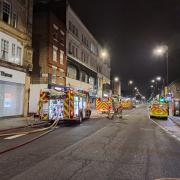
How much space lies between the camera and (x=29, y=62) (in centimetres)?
2997

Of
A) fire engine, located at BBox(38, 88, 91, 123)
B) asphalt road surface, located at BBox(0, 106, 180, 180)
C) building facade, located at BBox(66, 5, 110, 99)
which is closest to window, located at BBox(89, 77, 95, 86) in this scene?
building facade, located at BBox(66, 5, 110, 99)

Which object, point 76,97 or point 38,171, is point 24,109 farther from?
point 38,171

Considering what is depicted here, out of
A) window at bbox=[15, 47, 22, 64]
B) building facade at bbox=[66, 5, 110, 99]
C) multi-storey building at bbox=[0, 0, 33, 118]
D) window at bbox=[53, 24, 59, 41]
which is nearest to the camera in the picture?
multi-storey building at bbox=[0, 0, 33, 118]

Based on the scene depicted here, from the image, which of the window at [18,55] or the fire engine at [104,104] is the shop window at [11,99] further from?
the fire engine at [104,104]

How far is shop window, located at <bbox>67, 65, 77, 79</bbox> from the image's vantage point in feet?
144

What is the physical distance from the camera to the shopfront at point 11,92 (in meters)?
25.4

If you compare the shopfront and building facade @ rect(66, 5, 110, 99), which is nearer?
the shopfront

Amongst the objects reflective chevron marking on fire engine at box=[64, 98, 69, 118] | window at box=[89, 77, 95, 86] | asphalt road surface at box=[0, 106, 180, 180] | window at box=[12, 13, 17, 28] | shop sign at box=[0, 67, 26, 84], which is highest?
window at box=[12, 13, 17, 28]

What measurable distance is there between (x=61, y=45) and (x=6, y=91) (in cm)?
1619

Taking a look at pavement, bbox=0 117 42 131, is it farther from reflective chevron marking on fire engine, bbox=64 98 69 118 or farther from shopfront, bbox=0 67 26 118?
reflective chevron marking on fire engine, bbox=64 98 69 118

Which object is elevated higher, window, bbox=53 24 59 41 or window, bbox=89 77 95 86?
window, bbox=53 24 59 41

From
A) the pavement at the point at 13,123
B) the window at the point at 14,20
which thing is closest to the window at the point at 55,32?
the window at the point at 14,20

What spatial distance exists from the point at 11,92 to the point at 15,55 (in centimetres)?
355

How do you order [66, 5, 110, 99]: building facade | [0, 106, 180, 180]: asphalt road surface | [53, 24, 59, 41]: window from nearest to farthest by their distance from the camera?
[0, 106, 180, 180]: asphalt road surface, [53, 24, 59, 41]: window, [66, 5, 110, 99]: building facade
